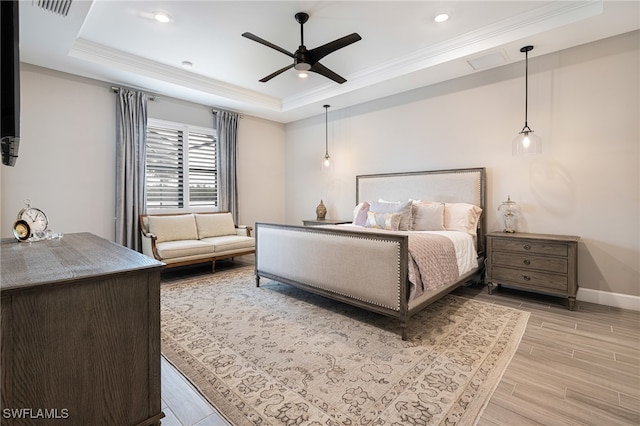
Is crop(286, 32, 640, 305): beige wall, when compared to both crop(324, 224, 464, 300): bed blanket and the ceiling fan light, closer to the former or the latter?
crop(324, 224, 464, 300): bed blanket

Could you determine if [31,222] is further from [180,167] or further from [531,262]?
[531,262]

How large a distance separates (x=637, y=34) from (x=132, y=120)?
6283mm

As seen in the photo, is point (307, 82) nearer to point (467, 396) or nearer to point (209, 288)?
point (209, 288)

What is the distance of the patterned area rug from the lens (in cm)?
162

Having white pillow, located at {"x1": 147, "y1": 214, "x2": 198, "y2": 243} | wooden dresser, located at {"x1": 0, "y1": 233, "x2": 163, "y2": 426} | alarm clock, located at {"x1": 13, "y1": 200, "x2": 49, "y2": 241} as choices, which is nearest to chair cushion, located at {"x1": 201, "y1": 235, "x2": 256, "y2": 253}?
white pillow, located at {"x1": 147, "y1": 214, "x2": 198, "y2": 243}

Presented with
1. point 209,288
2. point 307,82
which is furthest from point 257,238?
point 307,82

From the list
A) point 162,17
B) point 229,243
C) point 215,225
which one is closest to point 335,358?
point 229,243

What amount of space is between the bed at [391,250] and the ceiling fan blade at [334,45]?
1776mm

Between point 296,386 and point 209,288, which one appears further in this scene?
point 209,288

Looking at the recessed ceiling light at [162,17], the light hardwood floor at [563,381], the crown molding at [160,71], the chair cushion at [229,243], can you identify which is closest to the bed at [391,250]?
the light hardwood floor at [563,381]

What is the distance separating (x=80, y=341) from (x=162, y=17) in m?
3.20

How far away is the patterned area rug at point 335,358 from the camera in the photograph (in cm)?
162

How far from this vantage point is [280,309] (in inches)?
→ 123

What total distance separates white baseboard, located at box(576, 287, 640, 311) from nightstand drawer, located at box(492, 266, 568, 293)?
1.80 ft
